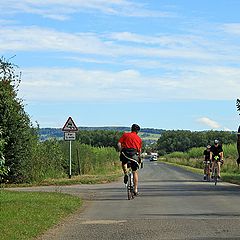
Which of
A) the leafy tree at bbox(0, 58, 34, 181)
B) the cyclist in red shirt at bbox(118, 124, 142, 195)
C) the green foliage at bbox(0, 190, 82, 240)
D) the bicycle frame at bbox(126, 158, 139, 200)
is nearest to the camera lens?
the green foliage at bbox(0, 190, 82, 240)

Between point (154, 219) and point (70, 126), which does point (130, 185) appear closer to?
point (154, 219)

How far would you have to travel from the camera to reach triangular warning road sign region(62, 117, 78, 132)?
3103 centimetres

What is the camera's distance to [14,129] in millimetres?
26875

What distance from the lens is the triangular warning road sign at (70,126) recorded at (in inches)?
1222

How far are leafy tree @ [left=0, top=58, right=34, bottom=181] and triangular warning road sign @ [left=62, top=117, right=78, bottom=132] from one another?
330cm

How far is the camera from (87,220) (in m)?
13.5

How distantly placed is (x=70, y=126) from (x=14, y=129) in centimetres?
468

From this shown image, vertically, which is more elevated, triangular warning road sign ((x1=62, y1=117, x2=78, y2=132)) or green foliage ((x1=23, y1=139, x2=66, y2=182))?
triangular warning road sign ((x1=62, y1=117, x2=78, y2=132))

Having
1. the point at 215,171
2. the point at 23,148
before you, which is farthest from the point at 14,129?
the point at 215,171

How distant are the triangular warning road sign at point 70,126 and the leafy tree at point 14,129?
3.30 metres

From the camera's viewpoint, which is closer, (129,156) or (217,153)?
(129,156)

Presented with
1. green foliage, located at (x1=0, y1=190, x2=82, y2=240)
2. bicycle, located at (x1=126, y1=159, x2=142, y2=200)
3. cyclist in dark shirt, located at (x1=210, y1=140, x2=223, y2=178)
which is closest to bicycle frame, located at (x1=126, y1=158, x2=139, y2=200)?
bicycle, located at (x1=126, y1=159, x2=142, y2=200)

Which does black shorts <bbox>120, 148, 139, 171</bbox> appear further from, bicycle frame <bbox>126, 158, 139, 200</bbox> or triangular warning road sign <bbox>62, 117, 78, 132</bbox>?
triangular warning road sign <bbox>62, 117, 78, 132</bbox>

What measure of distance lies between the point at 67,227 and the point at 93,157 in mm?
35674
